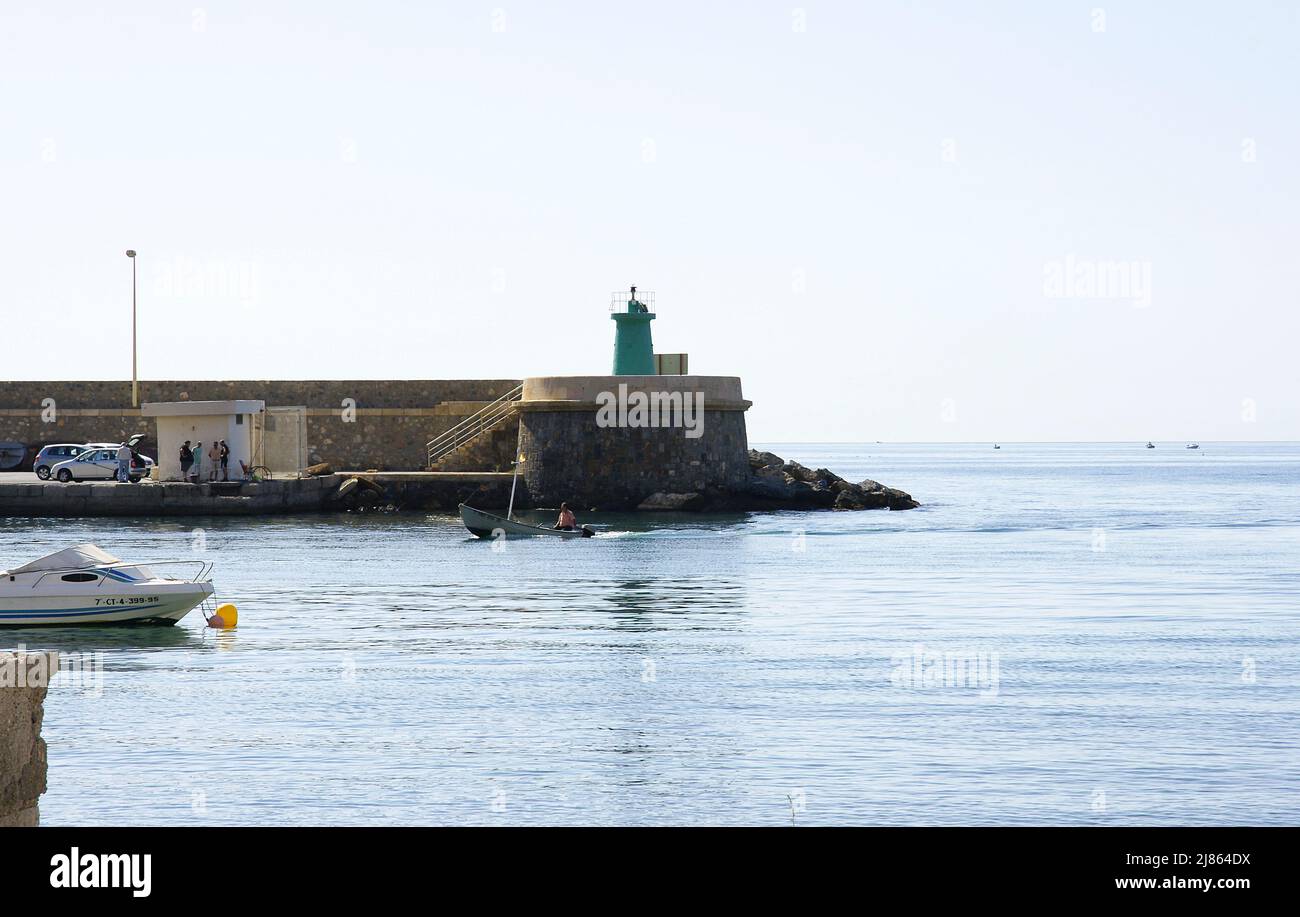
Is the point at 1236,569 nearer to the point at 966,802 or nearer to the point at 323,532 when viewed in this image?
the point at 323,532

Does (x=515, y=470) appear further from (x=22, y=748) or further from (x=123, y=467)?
(x=22, y=748)

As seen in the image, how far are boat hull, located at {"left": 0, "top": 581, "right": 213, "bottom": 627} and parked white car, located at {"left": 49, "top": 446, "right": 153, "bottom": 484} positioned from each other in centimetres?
2952

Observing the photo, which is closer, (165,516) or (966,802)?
(966,802)

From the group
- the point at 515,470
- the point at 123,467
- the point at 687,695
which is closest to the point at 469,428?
the point at 515,470

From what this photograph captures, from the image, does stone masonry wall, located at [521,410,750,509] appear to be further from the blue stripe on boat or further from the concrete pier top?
the blue stripe on boat

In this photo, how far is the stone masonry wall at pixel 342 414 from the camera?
56719mm

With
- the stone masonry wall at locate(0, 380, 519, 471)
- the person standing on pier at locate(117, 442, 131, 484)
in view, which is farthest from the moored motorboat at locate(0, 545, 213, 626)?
the stone masonry wall at locate(0, 380, 519, 471)

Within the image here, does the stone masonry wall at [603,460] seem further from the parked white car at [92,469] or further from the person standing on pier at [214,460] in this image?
the parked white car at [92,469]

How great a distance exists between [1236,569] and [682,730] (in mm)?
26187

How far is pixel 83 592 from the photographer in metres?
22.4

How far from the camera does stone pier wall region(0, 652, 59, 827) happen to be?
5590 mm
